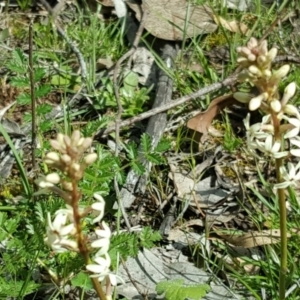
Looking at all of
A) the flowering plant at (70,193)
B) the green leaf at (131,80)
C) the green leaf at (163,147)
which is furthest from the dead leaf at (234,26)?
the flowering plant at (70,193)

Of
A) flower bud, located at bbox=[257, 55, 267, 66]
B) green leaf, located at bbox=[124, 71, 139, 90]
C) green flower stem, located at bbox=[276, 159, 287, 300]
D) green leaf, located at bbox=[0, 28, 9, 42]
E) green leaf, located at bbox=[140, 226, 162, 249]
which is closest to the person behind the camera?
flower bud, located at bbox=[257, 55, 267, 66]

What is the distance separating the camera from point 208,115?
3.50m

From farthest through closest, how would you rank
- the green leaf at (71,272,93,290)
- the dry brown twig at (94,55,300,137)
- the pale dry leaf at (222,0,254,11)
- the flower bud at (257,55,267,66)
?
the pale dry leaf at (222,0,254,11)
the dry brown twig at (94,55,300,137)
the green leaf at (71,272,93,290)
the flower bud at (257,55,267,66)

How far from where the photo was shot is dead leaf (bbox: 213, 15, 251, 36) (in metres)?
3.98

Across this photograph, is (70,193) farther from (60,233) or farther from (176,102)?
(176,102)

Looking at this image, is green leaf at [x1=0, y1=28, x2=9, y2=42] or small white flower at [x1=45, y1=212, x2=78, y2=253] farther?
green leaf at [x1=0, y1=28, x2=9, y2=42]

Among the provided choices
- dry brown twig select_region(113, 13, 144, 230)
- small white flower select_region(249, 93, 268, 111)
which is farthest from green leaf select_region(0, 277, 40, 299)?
small white flower select_region(249, 93, 268, 111)

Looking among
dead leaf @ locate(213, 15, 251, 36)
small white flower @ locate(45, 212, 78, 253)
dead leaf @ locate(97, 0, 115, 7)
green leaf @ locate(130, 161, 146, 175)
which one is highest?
small white flower @ locate(45, 212, 78, 253)

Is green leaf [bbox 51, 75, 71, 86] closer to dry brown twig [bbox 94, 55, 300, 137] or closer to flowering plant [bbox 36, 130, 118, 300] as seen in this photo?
dry brown twig [bbox 94, 55, 300, 137]

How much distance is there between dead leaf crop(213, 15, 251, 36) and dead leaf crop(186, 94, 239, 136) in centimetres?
62

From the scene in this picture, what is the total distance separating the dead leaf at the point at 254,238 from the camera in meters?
2.94

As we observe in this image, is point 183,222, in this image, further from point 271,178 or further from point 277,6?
point 277,6

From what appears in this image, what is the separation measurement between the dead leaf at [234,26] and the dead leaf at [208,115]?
0.62 meters

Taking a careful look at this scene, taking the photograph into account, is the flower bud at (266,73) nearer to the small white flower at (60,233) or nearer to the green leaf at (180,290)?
the small white flower at (60,233)
